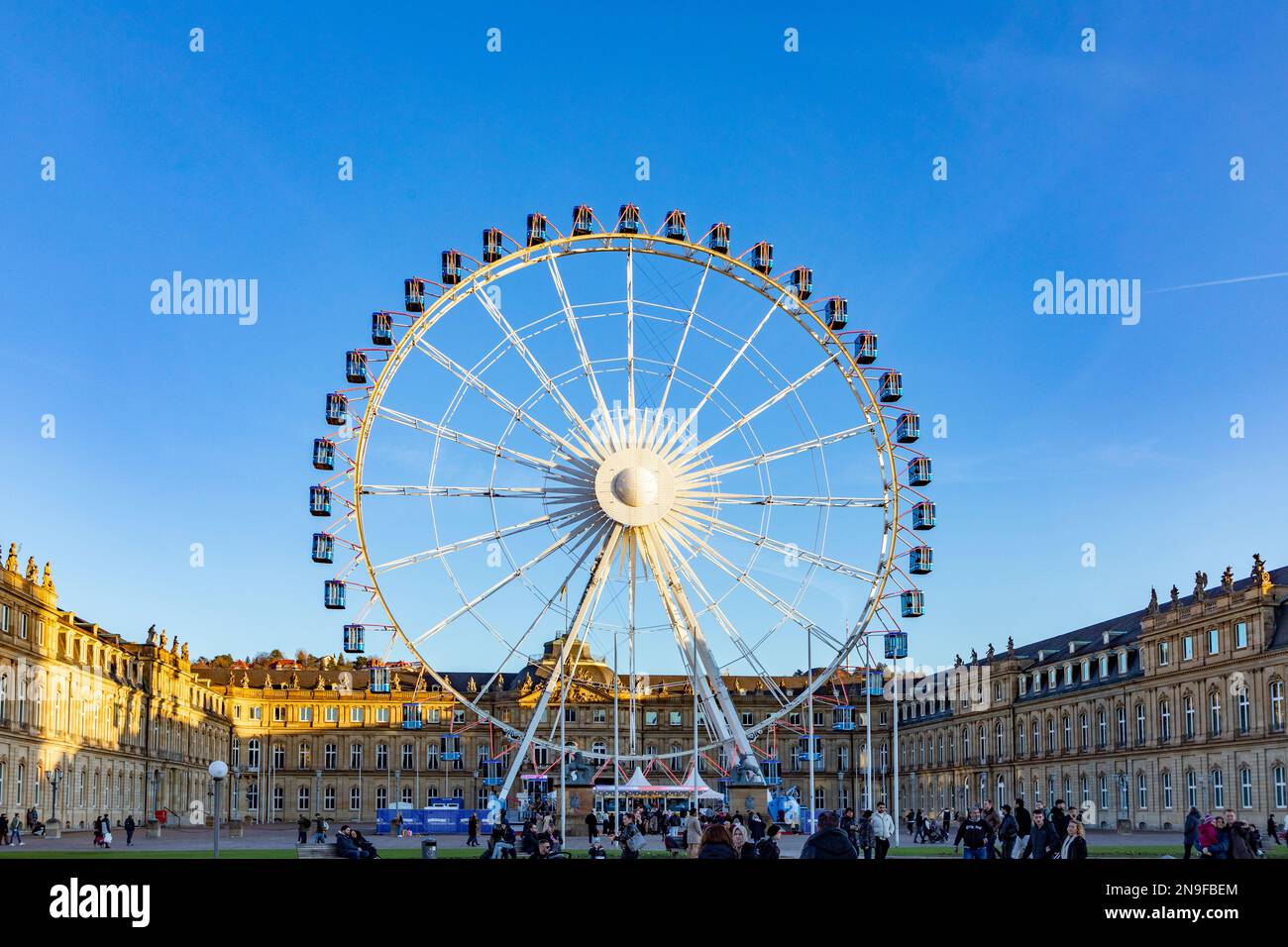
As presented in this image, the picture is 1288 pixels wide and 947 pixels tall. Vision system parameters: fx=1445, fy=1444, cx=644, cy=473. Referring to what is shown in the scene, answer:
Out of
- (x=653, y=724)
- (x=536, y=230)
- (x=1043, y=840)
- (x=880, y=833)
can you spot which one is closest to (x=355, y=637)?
(x=536, y=230)

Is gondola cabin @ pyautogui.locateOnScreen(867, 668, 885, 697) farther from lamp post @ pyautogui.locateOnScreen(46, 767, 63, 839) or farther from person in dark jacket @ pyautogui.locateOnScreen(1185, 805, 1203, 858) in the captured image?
lamp post @ pyautogui.locateOnScreen(46, 767, 63, 839)

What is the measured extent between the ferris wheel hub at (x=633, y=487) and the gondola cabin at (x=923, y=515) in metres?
9.98

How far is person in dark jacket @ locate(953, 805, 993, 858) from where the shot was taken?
3111 centimetres

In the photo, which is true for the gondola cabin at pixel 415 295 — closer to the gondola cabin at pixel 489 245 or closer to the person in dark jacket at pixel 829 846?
the gondola cabin at pixel 489 245

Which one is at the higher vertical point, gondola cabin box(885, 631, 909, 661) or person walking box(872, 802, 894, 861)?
gondola cabin box(885, 631, 909, 661)

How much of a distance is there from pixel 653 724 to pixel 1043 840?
12941 centimetres

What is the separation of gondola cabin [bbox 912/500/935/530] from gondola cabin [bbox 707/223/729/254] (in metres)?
12.8

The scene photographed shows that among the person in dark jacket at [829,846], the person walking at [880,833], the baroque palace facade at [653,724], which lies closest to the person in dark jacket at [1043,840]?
the person walking at [880,833]

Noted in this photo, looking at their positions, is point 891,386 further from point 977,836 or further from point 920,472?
point 977,836

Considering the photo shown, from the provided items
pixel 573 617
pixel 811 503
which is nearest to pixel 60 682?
pixel 573 617

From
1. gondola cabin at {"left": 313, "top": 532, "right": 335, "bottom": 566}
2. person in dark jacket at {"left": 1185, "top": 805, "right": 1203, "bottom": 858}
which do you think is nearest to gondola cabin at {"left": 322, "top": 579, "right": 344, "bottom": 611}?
gondola cabin at {"left": 313, "top": 532, "right": 335, "bottom": 566}

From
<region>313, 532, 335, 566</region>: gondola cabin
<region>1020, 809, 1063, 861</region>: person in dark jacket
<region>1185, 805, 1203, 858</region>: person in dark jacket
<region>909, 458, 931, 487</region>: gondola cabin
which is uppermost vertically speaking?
<region>909, 458, 931, 487</region>: gondola cabin

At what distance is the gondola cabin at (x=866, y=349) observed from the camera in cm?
5809
